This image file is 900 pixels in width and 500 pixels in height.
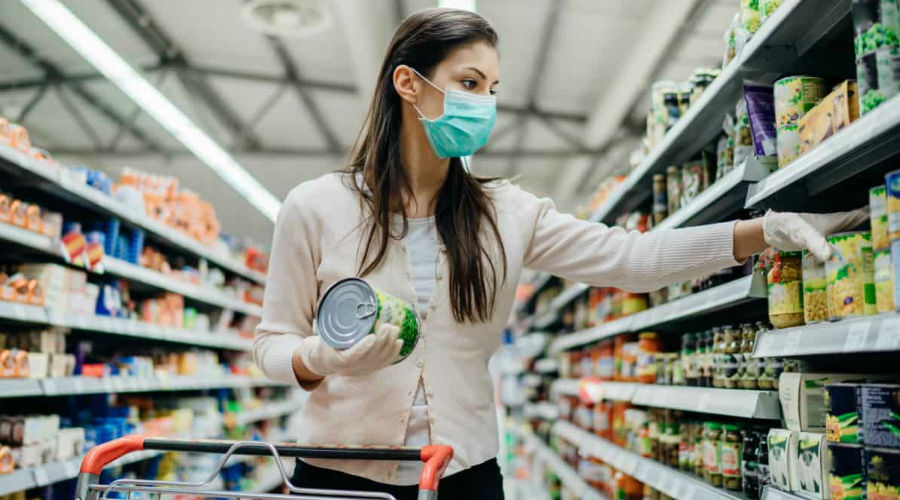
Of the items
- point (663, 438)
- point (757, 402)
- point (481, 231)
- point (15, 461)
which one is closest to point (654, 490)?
point (663, 438)

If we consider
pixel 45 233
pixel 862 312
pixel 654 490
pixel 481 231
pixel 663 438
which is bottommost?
pixel 654 490

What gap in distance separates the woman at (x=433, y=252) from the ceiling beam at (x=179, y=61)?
7.03 metres

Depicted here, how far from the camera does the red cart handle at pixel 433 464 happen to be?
1.53 m

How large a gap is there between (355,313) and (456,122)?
70cm

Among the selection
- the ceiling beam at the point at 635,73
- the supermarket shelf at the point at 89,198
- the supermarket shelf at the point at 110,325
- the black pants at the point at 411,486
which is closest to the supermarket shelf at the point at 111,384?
the supermarket shelf at the point at 110,325

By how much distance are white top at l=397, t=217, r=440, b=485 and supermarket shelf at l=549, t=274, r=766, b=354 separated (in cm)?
88

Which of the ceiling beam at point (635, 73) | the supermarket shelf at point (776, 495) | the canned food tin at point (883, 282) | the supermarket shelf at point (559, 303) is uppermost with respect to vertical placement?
the ceiling beam at point (635, 73)

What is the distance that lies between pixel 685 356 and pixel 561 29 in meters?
5.58

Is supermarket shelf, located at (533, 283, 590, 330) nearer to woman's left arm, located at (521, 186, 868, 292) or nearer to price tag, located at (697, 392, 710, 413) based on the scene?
price tag, located at (697, 392, 710, 413)

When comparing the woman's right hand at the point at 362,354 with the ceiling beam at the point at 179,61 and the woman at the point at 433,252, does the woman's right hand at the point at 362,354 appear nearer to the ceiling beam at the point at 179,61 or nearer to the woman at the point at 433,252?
the woman at the point at 433,252

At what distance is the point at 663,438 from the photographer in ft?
10.5

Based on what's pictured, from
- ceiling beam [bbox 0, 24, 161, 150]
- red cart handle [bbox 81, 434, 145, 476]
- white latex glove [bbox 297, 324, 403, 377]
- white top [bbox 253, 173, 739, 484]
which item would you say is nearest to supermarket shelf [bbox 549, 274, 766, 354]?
white top [bbox 253, 173, 739, 484]

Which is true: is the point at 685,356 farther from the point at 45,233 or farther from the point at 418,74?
the point at 45,233

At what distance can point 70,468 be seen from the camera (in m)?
3.69
